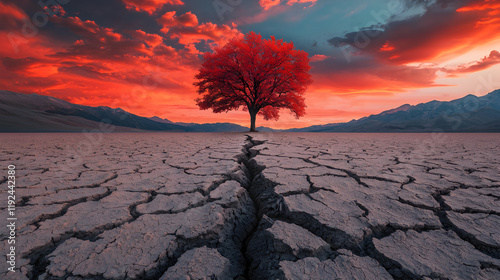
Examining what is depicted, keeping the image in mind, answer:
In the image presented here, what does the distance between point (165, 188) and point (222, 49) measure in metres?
10.6

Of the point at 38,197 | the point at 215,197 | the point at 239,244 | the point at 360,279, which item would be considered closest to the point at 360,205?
the point at 360,279

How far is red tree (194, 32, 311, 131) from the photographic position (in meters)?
10.7

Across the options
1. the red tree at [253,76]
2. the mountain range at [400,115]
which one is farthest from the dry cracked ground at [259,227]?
the mountain range at [400,115]

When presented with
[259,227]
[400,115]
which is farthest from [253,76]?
[400,115]

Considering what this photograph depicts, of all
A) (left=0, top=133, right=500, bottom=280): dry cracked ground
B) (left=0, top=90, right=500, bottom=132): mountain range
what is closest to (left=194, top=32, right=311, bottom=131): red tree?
(left=0, top=133, right=500, bottom=280): dry cracked ground

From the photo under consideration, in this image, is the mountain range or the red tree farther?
the mountain range

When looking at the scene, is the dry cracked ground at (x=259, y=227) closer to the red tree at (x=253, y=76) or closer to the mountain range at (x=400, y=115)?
the red tree at (x=253, y=76)

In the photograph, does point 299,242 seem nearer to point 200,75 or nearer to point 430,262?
point 430,262

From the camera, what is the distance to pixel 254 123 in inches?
468

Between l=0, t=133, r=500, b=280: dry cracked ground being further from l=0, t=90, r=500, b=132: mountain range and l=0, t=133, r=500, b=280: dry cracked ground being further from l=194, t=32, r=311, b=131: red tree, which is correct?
l=0, t=90, r=500, b=132: mountain range

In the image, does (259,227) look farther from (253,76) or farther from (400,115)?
(400,115)

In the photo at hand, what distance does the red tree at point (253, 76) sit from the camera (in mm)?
10742

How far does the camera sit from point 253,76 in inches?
444

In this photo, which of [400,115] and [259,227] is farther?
[400,115]
